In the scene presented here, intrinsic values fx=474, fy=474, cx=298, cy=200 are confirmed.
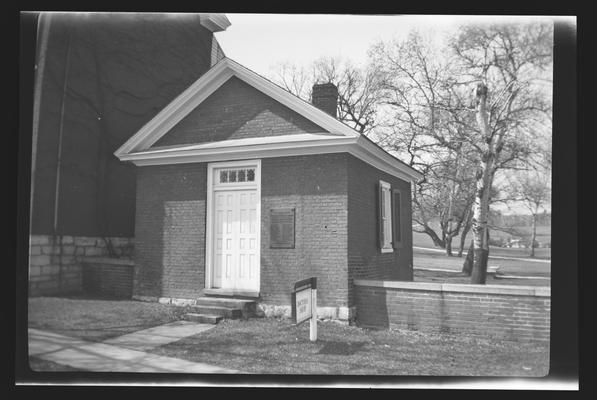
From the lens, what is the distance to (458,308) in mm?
8359

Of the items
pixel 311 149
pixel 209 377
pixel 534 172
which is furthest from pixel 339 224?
pixel 534 172

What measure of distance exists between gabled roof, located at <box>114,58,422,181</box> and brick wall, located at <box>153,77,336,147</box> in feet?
0.40

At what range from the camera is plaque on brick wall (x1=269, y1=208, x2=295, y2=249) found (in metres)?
9.49

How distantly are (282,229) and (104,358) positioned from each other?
156 inches

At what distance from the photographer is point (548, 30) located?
25.4 feet

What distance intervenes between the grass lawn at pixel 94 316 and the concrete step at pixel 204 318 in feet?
1.17

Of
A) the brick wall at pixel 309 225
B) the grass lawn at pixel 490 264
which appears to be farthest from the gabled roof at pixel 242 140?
the grass lawn at pixel 490 264

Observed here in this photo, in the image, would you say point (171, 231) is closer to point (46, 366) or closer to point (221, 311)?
point (221, 311)

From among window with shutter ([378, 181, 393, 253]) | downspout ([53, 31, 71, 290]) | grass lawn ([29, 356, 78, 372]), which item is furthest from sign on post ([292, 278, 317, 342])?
Answer: downspout ([53, 31, 71, 290])

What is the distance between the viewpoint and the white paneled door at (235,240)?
9938 millimetres

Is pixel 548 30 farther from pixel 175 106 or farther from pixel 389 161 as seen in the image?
pixel 175 106

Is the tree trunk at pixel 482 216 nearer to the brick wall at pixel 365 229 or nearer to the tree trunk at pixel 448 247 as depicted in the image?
the brick wall at pixel 365 229

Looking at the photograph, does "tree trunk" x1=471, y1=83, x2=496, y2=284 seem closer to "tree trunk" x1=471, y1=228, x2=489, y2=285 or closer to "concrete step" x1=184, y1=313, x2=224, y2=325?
"tree trunk" x1=471, y1=228, x2=489, y2=285

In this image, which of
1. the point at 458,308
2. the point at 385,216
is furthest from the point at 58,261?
the point at 458,308
